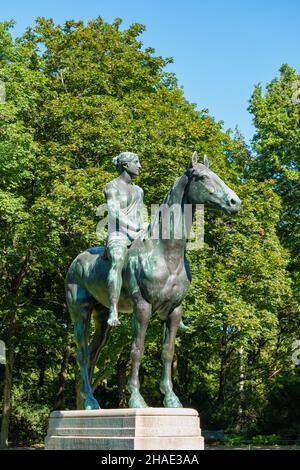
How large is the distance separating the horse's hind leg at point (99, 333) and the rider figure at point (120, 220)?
123cm

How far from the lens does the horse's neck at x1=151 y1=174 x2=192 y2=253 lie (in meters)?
9.73

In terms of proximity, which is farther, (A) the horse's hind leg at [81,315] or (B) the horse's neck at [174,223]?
(A) the horse's hind leg at [81,315]

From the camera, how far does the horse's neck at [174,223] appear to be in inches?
383

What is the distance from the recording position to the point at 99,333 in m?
10.9

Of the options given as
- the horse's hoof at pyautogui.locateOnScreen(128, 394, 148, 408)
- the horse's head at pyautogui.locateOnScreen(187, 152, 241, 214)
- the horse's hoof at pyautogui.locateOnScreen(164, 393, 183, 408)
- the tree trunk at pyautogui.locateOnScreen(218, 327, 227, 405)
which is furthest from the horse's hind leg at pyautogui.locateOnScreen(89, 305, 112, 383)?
the tree trunk at pyautogui.locateOnScreen(218, 327, 227, 405)

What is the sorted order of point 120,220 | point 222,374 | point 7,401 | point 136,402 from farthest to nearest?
point 222,374, point 7,401, point 120,220, point 136,402

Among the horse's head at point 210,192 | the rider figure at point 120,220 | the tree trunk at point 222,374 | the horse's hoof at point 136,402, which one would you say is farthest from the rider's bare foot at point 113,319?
the tree trunk at point 222,374

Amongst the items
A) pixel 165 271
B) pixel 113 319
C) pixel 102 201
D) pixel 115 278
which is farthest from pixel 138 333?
pixel 102 201

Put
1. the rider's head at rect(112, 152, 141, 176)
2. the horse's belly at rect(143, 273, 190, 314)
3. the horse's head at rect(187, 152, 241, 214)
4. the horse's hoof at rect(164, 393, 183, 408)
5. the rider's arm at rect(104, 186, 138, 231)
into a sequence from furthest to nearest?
the rider's head at rect(112, 152, 141, 176)
the rider's arm at rect(104, 186, 138, 231)
the horse's head at rect(187, 152, 241, 214)
the horse's belly at rect(143, 273, 190, 314)
the horse's hoof at rect(164, 393, 183, 408)

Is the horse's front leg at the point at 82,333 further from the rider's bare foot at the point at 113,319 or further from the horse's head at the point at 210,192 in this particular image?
the horse's head at the point at 210,192

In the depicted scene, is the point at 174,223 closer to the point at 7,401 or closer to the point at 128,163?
the point at 128,163

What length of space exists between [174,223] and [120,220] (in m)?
0.85

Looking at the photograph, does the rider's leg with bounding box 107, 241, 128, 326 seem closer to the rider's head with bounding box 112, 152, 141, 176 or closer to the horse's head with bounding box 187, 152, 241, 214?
the horse's head with bounding box 187, 152, 241, 214

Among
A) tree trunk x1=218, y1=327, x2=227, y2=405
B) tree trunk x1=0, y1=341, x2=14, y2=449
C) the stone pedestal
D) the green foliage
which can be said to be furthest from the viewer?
tree trunk x1=218, y1=327, x2=227, y2=405
